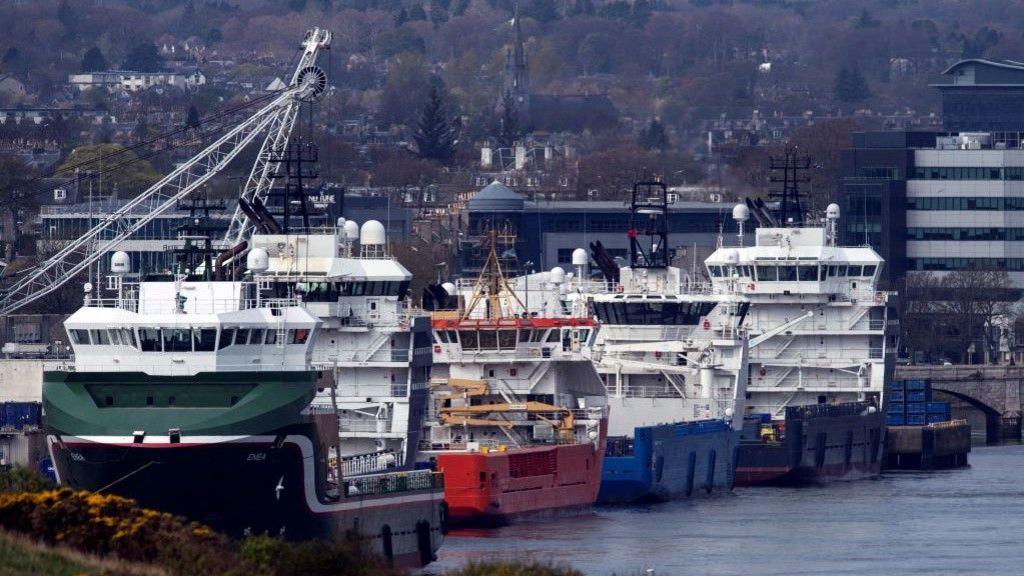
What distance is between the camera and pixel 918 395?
126 metres

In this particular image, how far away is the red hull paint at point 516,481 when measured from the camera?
8381 centimetres

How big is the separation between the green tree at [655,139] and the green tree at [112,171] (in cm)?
3252

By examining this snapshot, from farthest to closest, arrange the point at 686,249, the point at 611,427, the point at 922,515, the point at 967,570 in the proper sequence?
the point at 686,249 < the point at 611,427 < the point at 922,515 < the point at 967,570

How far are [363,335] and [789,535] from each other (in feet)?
43.6

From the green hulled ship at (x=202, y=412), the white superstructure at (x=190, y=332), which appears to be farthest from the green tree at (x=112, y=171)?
the green hulled ship at (x=202, y=412)

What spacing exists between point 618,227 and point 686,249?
529 inches

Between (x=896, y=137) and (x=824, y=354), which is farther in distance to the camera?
(x=896, y=137)

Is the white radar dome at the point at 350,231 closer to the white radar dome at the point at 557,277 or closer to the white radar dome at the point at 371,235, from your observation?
the white radar dome at the point at 371,235

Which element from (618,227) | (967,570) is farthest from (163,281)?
(618,227)

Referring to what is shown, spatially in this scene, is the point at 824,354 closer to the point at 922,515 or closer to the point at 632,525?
the point at 922,515

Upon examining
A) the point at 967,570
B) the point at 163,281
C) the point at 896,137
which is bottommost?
the point at 967,570

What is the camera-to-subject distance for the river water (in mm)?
76812

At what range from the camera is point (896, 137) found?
561ft

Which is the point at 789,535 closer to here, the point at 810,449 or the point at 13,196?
the point at 810,449
